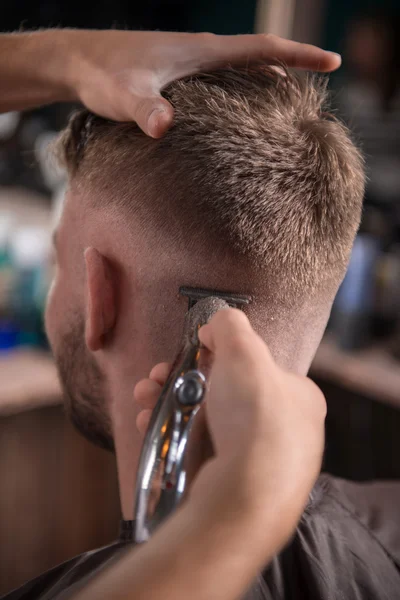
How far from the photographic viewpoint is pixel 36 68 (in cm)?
139

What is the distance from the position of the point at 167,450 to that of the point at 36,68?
0.99m

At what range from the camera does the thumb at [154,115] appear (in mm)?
1037

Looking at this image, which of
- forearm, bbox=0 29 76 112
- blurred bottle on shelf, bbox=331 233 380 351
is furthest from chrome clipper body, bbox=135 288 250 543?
blurred bottle on shelf, bbox=331 233 380 351

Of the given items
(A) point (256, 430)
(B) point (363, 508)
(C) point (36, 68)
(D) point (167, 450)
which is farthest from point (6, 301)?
(A) point (256, 430)

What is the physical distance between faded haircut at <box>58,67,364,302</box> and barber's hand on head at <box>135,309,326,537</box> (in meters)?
0.34

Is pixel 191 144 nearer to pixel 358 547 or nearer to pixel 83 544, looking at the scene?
pixel 358 547

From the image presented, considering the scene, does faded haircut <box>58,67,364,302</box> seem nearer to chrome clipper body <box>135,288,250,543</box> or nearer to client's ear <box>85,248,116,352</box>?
client's ear <box>85,248,116,352</box>

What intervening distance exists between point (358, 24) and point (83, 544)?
2894 millimetres

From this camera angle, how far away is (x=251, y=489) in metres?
0.64

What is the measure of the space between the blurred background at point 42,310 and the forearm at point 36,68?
1.33 feet

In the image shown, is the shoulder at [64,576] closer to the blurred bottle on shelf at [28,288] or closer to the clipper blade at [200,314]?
the clipper blade at [200,314]

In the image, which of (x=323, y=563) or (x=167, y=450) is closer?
(x=167, y=450)

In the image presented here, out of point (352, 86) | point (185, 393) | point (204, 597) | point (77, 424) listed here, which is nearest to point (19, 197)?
point (352, 86)

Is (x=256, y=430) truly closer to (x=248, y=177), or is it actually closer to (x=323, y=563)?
(x=248, y=177)
